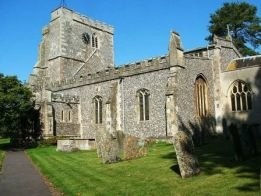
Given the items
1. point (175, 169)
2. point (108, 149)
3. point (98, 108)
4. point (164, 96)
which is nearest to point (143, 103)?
point (164, 96)

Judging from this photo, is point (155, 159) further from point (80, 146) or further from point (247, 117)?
point (247, 117)

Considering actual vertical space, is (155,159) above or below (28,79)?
below

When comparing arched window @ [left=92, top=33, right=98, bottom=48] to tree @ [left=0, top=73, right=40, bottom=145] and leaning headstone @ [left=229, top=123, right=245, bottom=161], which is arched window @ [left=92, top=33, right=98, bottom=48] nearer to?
tree @ [left=0, top=73, right=40, bottom=145]

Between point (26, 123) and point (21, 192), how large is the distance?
Answer: 22.0 metres

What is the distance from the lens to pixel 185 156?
11172 mm

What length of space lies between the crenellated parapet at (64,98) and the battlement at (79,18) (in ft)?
42.6

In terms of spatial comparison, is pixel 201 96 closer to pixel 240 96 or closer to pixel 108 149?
pixel 240 96

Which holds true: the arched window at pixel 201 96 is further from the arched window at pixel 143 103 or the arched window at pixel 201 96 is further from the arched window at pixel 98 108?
the arched window at pixel 98 108

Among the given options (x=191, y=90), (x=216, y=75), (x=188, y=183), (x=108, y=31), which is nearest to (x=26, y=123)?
(x=191, y=90)

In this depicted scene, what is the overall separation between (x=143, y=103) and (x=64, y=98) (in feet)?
29.5

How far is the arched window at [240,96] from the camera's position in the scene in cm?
2710

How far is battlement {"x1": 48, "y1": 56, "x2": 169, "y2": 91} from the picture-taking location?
26.7 metres

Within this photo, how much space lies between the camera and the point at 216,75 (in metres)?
29.0

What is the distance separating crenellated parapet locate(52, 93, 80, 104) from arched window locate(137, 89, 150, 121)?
8096 mm
